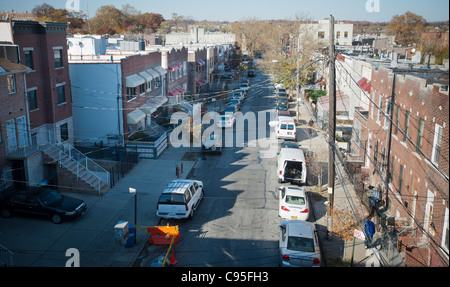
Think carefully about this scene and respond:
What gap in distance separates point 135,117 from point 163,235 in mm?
16748

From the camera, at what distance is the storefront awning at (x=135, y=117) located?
31172mm

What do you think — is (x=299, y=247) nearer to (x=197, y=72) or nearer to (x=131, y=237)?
(x=131, y=237)

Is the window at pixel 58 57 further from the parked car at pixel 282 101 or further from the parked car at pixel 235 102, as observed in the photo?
the parked car at pixel 282 101

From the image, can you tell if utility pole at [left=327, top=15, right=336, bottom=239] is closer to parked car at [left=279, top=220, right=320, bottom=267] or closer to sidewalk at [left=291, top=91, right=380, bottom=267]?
sidewalk at [left=291, top=91, right=380, bottom=267]

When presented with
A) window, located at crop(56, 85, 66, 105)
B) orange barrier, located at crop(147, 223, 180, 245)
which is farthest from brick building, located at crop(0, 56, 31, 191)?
orange barrier, located at crop(147, 223, 180, 245)

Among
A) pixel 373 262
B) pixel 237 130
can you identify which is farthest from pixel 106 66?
pixel 373 262

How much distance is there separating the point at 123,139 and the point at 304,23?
51241 millimetres

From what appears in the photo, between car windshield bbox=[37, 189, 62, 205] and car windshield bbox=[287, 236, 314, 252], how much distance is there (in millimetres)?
11164

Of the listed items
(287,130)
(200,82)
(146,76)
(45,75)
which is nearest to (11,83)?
(45,75)

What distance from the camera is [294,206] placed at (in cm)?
1866

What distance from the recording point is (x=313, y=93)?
53.4 metres

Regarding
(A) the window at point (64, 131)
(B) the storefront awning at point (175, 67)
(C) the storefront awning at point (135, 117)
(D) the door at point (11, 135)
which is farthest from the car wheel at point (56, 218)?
(B) the storefront awning at point (175, 67)

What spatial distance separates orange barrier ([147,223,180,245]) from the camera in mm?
16438
